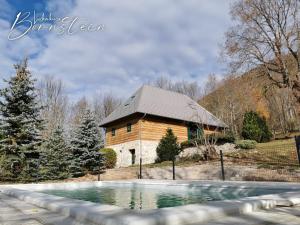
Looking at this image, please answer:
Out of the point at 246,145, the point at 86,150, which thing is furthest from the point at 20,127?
the point at 246,145

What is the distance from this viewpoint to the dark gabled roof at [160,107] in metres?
25.7

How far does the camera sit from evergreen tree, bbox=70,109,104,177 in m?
19.9

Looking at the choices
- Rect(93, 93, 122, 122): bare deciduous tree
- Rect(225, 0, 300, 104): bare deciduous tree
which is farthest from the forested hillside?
Rect(93, 93, 122, 122): bare deciduous tree

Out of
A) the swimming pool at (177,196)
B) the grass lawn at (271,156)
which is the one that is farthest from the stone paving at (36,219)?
the grass lawn at (271,156)

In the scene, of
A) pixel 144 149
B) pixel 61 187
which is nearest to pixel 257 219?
pixel 61 187

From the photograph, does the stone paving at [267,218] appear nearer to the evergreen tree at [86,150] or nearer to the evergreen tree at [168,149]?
the evergreen tree at [86,150]

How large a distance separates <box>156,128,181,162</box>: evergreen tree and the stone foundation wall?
4.23ft

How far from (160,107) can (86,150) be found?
30.6 ft

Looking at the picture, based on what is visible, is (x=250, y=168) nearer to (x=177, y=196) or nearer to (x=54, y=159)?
(x=177, y=196)

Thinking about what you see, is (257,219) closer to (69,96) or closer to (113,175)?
(113,175)

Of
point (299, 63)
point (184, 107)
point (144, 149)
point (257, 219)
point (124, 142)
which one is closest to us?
point (257, 219)

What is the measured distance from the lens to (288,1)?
2252cm

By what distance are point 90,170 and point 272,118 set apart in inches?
1137

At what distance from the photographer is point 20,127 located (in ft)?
55.8
